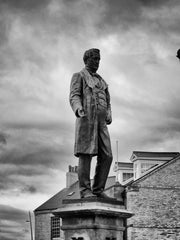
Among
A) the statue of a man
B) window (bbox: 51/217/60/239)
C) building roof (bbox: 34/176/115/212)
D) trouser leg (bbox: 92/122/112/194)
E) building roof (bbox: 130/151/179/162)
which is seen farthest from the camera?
building roof (bbox: 34/176/115/212)

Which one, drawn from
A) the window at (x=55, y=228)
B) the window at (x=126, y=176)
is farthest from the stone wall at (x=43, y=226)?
the window at (x=126, y=176)

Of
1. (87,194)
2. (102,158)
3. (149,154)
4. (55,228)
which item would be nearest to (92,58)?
(102,158)

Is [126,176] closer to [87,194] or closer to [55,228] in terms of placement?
[55,228]

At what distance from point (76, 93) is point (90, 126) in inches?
22.1

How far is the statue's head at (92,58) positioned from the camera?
24.2ft

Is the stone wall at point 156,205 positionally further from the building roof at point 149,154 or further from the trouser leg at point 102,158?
the trouser leg at point 102,158

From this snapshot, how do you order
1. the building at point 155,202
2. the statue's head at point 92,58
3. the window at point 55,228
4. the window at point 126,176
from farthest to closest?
the window at point 55,228
the window at point 126,176
the building at point 155,202
the statue's head at point 92,58

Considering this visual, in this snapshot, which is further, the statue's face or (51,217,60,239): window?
(51,217,60,239): window

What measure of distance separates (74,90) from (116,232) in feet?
7.26

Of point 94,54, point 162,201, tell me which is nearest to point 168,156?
point 162,201

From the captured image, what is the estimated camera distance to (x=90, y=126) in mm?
7031

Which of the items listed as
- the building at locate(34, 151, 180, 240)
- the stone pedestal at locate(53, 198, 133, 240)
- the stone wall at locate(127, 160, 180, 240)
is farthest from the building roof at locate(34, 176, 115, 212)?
the stone pedestal at locate(53, 198, 133, 240)

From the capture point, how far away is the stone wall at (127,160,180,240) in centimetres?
2755

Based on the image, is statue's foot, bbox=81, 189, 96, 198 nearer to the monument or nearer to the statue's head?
the monument
